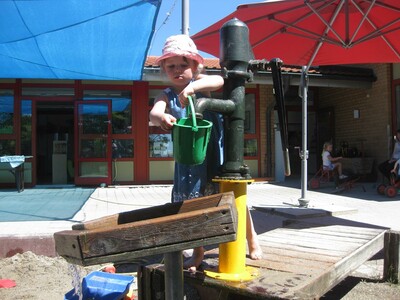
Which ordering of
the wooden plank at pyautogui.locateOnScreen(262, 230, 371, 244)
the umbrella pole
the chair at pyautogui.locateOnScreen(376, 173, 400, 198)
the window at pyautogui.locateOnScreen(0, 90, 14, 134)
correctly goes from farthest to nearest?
the window at pyautogui.locateOnScreen(0, 90, 14, 134), the chair at pyautogui.locateOnScreen(376, 173, 400, 198), the umbrella pole, the wooden plank at pyautogui.locateOnScreen(262, 230, 371, 244)

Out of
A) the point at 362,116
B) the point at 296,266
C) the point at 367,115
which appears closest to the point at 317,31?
the point at 296,266

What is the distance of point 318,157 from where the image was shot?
1417 centimetres

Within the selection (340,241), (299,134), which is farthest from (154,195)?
(299,134)

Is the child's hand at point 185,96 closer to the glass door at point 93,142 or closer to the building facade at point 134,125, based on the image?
the building facade at point 134,125

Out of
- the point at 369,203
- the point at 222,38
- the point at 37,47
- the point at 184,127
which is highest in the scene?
the point at 37,47

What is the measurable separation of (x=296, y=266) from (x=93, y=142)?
939cm

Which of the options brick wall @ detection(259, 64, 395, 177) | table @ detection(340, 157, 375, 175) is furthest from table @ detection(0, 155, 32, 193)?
table @ detection(340, 157, 375, 175)

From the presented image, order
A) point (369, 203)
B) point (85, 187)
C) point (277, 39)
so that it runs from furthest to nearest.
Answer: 1. point (85, 187)
2. point (369, 203)
3. point (277, 39)

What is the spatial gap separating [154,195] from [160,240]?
8.05m

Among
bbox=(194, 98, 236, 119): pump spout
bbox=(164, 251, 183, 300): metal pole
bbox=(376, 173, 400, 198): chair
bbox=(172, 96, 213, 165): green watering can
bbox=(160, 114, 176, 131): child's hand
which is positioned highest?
bbox=(194, 98, 236, 119): pump spout

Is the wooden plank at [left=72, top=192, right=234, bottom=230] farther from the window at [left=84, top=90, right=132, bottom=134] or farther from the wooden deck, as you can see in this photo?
the window at [left=84, top=90, right=132, bottom=134]

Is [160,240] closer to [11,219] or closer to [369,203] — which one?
[11,219]

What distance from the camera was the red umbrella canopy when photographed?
18.1 ft

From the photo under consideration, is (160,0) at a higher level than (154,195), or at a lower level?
higher
